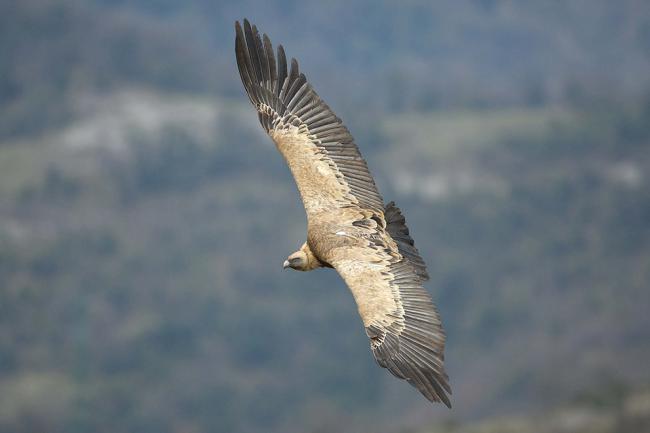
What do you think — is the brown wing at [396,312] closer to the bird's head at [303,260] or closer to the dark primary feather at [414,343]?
the dark primary feather at [414,343]

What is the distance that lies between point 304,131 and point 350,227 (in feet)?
9.32

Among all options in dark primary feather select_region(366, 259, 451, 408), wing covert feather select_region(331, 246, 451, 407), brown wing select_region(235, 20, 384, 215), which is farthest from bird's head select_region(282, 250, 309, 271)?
dark primary feather select_region(366, 259, 451, 408)

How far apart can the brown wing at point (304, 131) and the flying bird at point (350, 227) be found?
0.06 feet

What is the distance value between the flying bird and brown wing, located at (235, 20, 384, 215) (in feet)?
0.06

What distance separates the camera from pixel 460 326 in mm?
198375

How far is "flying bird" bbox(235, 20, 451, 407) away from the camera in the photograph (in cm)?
2203

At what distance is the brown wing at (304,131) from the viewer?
996 inches

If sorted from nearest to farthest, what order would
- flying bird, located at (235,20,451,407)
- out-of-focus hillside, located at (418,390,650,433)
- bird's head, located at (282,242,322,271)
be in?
flying bird, located at (235,20,451,407)
bird's head, located at (282,242,322,271)
out-of-focus hillside, located at (418,390,650,433)

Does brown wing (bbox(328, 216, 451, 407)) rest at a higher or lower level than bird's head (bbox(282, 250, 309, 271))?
lower

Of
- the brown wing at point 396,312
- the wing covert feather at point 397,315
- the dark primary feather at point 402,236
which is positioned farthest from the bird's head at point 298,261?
the dark primary feather at point 402,236

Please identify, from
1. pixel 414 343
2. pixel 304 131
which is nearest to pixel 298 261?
pixel 304 131

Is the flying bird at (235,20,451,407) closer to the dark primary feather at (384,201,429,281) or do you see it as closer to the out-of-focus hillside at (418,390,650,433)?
the dark primary feather at (384,201,429,281)

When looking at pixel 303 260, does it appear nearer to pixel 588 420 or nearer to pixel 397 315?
pixel 397 315

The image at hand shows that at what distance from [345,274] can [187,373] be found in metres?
170
